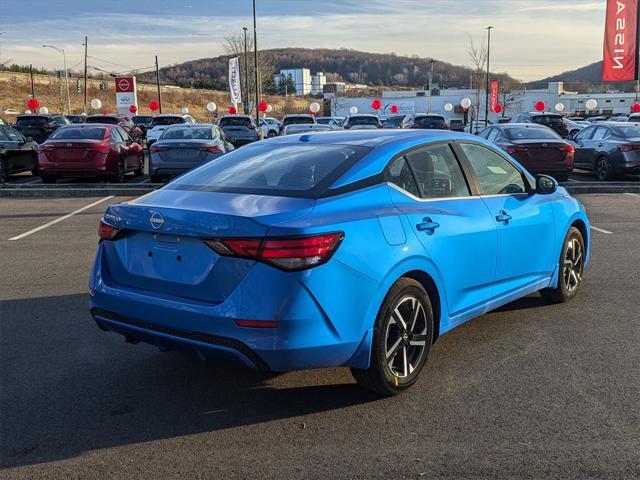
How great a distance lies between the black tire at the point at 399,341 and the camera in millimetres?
3920

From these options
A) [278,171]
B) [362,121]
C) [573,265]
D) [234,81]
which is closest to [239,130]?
[362,121]

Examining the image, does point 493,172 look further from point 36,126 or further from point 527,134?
point 36,126

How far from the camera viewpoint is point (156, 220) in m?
3.78

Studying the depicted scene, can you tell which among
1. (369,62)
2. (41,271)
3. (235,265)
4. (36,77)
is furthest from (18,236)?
(369,62)

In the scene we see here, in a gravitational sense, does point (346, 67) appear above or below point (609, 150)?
above

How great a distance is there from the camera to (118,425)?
3.77 meters

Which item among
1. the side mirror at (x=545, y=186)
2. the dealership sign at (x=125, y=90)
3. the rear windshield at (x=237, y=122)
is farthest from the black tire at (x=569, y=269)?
the dealership sign at (x=125, y=90)

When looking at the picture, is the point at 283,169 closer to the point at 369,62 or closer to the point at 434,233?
the point at 434,233

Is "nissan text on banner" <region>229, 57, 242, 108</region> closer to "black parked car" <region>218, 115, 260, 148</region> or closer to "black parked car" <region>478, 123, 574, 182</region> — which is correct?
"black parked car" <region>218, 115, 260, 148</region>

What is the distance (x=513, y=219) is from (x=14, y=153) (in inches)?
583

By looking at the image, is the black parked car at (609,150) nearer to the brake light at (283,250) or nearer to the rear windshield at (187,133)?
the rear windshield at (187,133)

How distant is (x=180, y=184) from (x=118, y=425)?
1.62 m

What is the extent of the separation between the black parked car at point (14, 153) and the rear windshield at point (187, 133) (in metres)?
4.03

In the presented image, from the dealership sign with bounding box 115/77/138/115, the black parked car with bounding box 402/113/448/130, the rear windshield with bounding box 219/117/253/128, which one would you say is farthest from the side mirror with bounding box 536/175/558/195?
the dealership sign with bounding box 115/77/138/115
